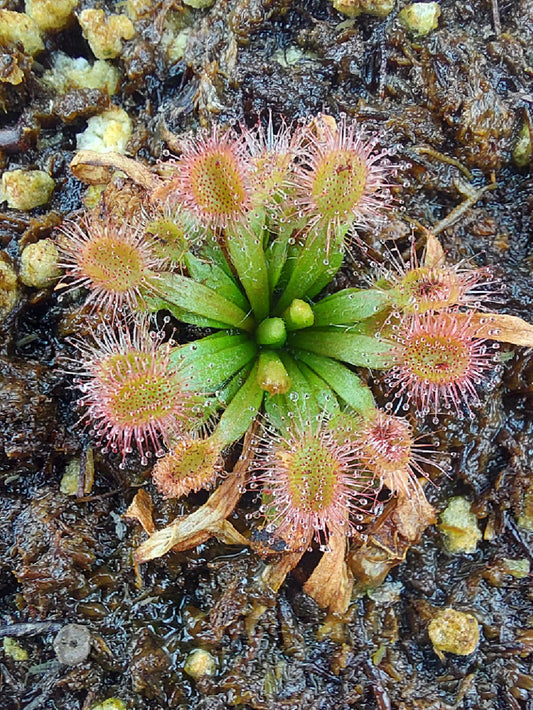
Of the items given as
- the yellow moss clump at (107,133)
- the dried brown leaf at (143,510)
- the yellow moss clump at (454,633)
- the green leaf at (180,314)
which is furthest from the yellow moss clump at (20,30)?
the yellow moss clump at (454,633)

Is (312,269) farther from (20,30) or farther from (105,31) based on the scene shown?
(20,30)

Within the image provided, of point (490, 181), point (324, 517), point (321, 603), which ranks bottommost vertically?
point (321, 603)

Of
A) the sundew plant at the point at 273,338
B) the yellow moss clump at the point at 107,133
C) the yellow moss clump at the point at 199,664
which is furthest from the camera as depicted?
the yellow moss clump at the point at 107,133

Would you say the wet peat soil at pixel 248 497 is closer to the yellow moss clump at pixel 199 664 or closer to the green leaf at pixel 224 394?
the yellow moss clump at pixel 199 664

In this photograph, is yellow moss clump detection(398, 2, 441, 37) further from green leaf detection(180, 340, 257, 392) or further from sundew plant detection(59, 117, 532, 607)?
green leaf detection(180, 340, 257, 392)

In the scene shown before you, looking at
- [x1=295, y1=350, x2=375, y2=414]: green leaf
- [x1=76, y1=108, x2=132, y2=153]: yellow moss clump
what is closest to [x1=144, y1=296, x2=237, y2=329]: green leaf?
[x1=295, y1=350, x2=375, y2=414]: green leaf

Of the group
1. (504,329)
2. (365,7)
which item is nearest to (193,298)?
(504,329)

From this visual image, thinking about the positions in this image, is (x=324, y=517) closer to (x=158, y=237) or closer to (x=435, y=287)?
(x=435, y=287)

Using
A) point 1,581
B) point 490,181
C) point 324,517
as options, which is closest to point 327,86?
point 490,181
